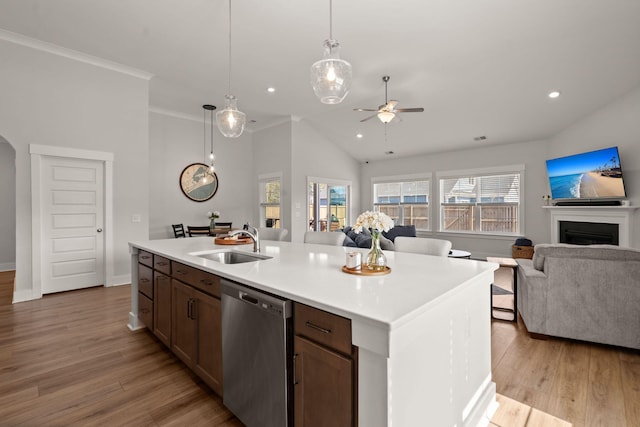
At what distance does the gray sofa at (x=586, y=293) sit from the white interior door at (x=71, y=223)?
5581 mm

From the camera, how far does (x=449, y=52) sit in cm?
403

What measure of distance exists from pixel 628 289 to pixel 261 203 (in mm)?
6676

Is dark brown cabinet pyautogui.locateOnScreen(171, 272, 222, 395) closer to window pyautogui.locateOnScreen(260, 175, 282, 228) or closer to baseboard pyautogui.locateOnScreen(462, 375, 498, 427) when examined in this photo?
baseboard pyautogui.locateOnScreen(462, 375, 498, 427)

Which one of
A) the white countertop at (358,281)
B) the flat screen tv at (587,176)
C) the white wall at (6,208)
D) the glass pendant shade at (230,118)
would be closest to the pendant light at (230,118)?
the glass pendant shade at (230,118)

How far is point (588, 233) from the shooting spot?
520 centimetres

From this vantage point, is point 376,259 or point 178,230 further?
point 178,230

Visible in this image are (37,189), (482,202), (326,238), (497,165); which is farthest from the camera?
(482,202)

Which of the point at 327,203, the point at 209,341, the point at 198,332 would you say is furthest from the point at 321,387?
the point at 327,203

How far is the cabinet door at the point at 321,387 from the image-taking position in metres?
1.09

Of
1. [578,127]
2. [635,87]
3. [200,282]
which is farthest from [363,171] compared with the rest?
[200,282]

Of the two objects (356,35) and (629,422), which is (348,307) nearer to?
(629,422)

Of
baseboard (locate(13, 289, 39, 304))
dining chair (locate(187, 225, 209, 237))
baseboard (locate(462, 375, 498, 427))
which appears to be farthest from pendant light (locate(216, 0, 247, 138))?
dining chair (locate(187, 225, 209, 237))

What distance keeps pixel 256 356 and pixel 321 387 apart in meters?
0.43

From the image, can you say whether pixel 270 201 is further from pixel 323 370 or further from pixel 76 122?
pixel 323 370
